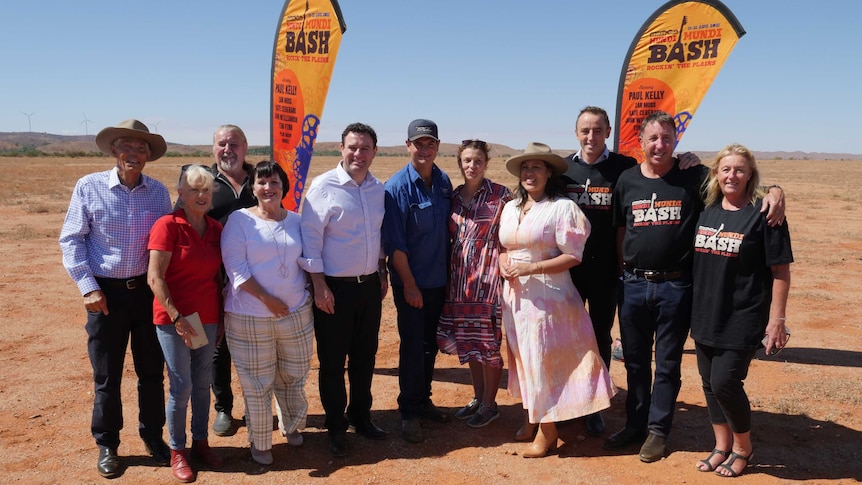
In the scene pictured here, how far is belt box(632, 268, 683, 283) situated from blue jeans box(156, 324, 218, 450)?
2873 mm

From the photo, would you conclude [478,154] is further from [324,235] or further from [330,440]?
[330,440]

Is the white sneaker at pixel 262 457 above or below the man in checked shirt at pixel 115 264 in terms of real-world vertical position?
below

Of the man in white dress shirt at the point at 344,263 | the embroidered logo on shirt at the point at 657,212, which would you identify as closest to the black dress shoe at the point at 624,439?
the embroidered logo on shirt at the point at 657,212

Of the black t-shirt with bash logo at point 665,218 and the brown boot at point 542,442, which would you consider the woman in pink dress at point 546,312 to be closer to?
the brown boot at point 542,442

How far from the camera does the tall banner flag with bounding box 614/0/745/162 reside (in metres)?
6.16

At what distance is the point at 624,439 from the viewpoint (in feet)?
14.4

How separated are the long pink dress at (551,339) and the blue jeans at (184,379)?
6.88 feet

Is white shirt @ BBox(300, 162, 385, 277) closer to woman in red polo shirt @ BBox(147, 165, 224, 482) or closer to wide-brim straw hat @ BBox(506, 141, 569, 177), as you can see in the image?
woman in red polo shirt @ BBox(147, 165, 224, 482)

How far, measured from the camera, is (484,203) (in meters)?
4.43

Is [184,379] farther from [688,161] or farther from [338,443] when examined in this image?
[688,161]

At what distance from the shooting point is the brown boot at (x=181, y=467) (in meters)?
3.89

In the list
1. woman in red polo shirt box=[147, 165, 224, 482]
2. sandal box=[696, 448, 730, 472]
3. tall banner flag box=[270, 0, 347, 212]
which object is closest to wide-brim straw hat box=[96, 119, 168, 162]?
woman in red polo shirt box=[147, 165, 224, 482]

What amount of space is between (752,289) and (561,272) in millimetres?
1165

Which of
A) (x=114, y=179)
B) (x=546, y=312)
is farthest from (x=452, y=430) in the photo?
(x=114, y=179)
